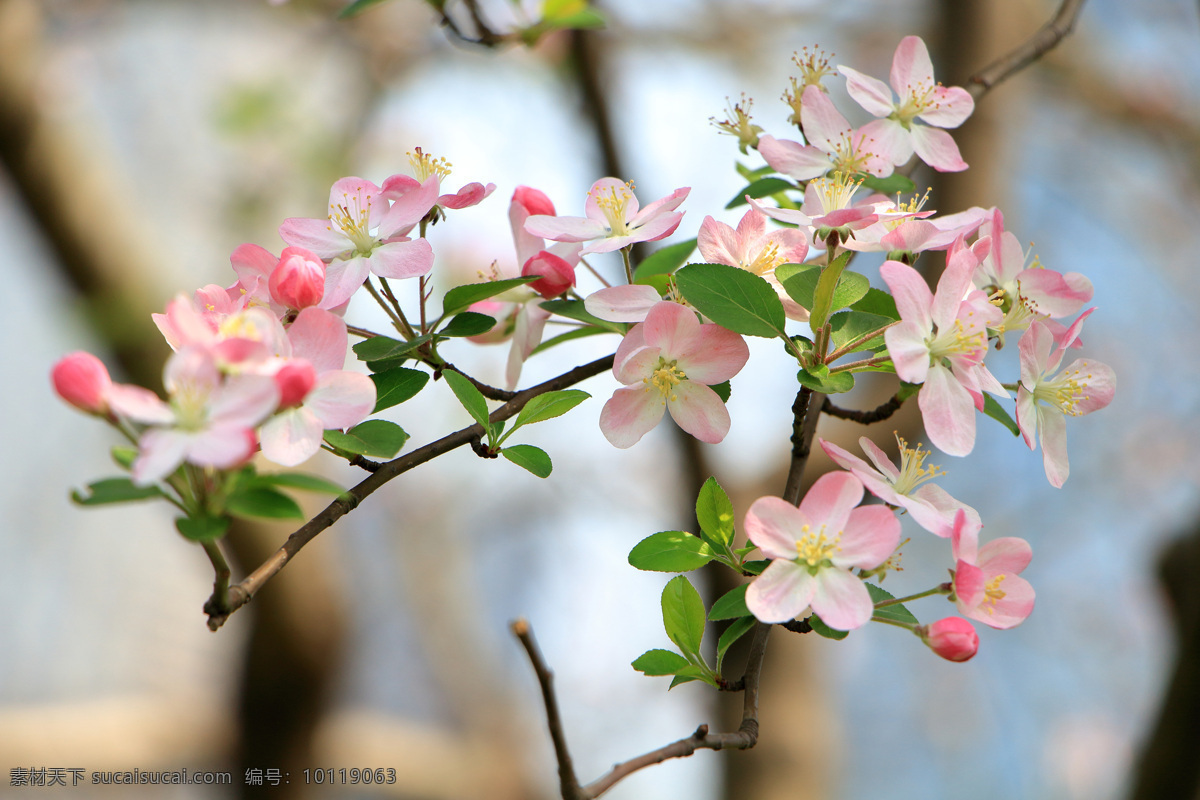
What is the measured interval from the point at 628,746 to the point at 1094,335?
9.20 ft

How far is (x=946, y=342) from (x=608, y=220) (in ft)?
0.87

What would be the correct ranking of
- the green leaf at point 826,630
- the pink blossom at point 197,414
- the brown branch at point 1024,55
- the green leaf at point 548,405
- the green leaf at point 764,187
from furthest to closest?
the brown branch at point 1024,55, the green leaf at point 764,187, the green leaf at point 548,405, the green leaf at point 826,630, the pink blossom at point 197,414

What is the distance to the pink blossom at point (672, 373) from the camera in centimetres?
56

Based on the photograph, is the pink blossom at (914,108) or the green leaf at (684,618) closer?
the green leaf at (684,618)

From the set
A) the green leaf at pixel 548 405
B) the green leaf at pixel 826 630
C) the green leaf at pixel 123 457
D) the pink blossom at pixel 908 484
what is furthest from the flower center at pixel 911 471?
the green leaf at pixel 123 457

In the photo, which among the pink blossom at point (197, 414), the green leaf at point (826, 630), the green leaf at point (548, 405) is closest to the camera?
the pink blossom at point (197, 414)

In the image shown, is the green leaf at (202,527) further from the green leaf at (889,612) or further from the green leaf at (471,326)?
the green leaf at (889,612)

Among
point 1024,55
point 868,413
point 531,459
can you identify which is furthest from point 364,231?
point 1024,55

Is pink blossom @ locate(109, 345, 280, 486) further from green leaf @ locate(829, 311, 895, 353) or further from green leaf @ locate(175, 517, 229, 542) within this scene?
green leaf @ locate(829, 311, 895, 353)

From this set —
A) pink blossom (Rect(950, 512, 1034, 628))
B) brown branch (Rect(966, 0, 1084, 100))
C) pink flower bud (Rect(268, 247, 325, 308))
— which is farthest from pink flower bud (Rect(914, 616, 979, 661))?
brown branch (Rect(966, 0, 1084, 100))

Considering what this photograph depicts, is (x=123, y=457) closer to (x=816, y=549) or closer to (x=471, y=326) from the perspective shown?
(x=471, y=326)

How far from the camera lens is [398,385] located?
597 mm

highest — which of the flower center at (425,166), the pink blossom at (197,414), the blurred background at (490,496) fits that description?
the pink blossom at (197,414)

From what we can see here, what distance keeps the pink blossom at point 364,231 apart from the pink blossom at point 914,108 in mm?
373
